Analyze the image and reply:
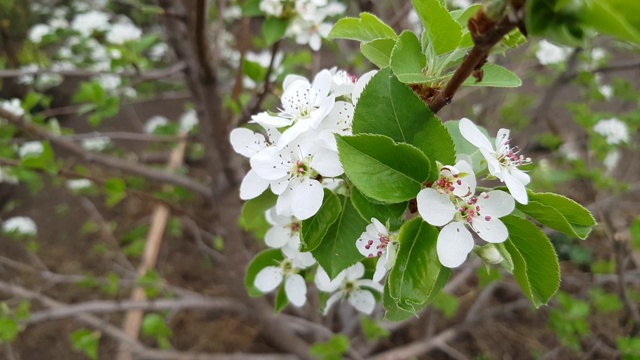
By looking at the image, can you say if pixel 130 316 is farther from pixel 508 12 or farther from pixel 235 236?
pixel 508 12

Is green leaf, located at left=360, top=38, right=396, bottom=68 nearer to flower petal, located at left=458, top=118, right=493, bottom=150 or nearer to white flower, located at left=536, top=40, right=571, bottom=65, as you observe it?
flower petal, located at left=458, top=118, right=493, bottom=150

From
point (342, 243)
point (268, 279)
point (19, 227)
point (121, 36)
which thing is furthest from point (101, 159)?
point (342, 243)

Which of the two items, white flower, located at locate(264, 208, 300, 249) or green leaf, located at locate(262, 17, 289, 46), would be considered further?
green leaf, located at locate(262, 17, 289, 46)

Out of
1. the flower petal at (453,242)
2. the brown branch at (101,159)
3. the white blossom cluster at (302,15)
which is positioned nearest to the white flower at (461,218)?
the flower petal at (453,242)

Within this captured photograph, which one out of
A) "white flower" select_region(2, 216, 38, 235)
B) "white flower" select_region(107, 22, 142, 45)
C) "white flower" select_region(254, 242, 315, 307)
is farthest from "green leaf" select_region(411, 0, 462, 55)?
"white flower" select_region(2, 216, 38, 235)

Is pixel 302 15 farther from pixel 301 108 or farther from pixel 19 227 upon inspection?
Answer: pixel 19 227

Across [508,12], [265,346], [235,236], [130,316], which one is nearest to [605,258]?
[265,346]
